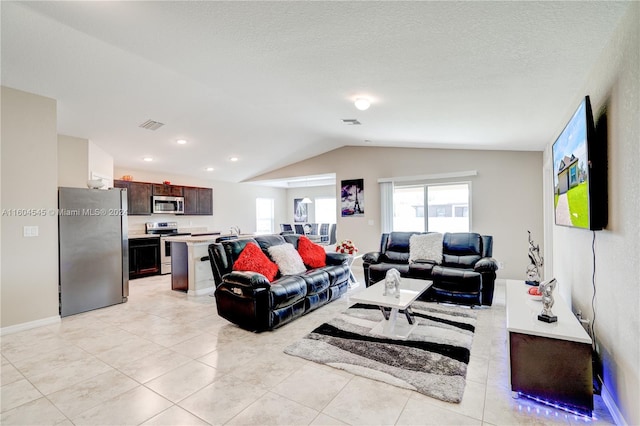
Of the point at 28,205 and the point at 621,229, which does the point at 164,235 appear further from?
the point at 621,229

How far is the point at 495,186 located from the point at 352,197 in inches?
108

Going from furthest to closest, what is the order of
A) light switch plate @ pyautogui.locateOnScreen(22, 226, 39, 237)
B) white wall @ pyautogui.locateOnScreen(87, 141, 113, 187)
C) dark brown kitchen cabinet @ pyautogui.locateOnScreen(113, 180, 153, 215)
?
dark brown kitchen cabinet @ pyautogui.locateOnScreen(113, 180, 153, 215)
white wall @ pyautogui.locateOnScreen(87, 141, 113, 187)
light switch plate @ pyautogui.locateOnScreen(22, 226, 39, 237)

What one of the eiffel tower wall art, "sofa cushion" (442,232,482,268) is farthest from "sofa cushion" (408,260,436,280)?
the eiffel tower wall art

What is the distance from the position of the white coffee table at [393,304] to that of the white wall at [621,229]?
1366 mm

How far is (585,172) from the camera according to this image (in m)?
1.95

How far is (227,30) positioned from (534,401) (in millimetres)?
3316

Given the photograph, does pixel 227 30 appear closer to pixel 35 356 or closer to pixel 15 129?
pixel 15 129

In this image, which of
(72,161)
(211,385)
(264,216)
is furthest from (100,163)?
(264,216)

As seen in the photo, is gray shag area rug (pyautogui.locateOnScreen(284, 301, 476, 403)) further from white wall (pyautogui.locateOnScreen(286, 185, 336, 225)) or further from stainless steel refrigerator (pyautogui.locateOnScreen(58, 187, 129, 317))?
white wall (pyautogui.locateOnScreen(286, 185, 336, 225))

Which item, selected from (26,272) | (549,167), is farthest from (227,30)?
(549,167)

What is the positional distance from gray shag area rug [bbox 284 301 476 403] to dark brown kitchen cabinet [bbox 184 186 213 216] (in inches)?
202

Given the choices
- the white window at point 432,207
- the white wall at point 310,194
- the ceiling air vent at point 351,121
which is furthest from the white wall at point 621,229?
the white wall at point 310,194

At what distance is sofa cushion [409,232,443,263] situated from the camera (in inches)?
178

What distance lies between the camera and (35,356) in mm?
2701
